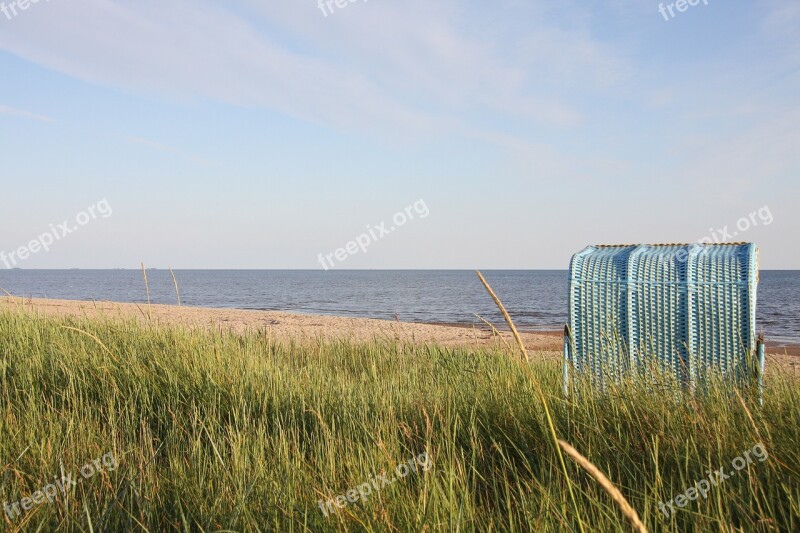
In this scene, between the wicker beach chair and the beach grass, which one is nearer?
the beach grass

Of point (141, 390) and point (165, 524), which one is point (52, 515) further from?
point (141, 390)

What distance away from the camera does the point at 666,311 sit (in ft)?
12.8

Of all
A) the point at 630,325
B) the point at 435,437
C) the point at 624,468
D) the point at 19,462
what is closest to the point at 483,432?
the point at 435,437

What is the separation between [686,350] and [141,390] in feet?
11.2

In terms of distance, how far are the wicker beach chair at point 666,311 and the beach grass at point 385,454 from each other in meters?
0.40

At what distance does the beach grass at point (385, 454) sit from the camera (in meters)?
1.99

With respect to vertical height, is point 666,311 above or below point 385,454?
above

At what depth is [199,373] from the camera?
13.1ft

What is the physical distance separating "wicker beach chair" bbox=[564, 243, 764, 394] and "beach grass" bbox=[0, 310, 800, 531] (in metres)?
0.40

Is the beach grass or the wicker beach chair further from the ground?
the wicker beach chair

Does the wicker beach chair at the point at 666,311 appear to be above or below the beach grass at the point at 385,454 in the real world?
above

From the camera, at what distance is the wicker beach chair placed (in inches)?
144

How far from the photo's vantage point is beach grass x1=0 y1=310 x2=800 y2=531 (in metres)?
1.99

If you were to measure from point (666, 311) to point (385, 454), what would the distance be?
2.37m
